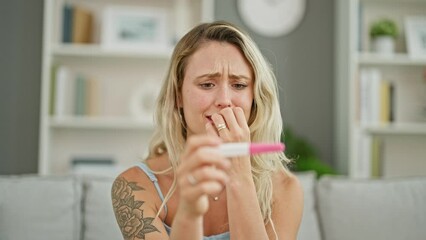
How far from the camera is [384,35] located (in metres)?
3.54

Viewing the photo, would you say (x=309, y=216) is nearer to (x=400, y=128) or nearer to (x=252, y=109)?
(x=252, y=109)

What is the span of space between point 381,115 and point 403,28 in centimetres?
64

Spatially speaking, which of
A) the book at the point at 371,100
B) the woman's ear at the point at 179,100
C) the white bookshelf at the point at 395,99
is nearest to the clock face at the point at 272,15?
the white bookshelf at the point at 395,99

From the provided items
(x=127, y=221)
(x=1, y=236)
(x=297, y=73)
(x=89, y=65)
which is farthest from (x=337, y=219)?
(x=89, y=65)

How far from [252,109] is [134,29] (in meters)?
2.06

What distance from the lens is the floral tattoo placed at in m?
1.48

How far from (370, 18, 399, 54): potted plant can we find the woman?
2012mm

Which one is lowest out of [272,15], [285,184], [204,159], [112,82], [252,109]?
[285,184]

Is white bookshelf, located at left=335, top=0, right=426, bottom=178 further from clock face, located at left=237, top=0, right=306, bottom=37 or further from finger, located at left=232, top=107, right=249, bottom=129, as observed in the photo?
finger, located at left=232, top=107, right=249, bottom=129

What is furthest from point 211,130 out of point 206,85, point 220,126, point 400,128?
point 400,128

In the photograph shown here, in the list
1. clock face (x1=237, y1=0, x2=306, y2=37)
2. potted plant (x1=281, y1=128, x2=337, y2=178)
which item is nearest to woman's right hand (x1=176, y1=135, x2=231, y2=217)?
potted plant (x1=281, y1=128, x2=337, y2=178)

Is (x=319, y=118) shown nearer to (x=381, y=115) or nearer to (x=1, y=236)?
(x=381, y=115)

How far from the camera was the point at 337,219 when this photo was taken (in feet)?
6.68

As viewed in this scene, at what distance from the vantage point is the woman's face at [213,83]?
4.96ft
